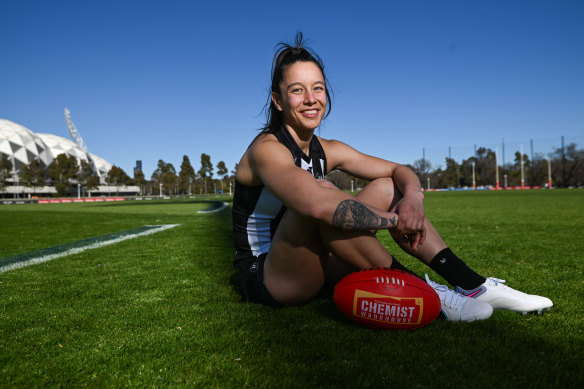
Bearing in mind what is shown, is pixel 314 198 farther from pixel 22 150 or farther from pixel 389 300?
pixel 22 150

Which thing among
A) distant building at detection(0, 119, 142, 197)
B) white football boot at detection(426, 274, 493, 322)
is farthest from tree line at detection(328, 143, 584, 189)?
white football boot at detection(426, 274, 493, 322)

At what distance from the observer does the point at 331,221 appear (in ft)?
5.97

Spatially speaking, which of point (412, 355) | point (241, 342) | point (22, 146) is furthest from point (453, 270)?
point (22, 146)

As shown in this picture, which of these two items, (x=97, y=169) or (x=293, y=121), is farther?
(x=97, y=169)

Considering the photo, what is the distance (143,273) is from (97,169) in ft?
333

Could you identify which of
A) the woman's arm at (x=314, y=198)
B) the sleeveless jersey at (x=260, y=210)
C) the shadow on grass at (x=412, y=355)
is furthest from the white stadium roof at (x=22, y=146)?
the shadow on grass at (x=412, y=355)

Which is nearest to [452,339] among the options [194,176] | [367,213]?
[367,213]

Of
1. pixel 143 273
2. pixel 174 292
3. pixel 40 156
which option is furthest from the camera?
pixel 40 156

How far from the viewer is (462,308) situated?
2064 mm

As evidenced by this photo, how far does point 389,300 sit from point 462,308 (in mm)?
481

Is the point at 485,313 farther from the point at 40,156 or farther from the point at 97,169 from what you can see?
the point at 97,169

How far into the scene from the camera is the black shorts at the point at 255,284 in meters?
2.33

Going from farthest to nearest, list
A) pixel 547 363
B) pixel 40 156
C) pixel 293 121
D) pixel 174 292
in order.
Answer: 1. pixel 40 156
2. pixel 174 292
3. pixel 293 121
4. pixel 547 363

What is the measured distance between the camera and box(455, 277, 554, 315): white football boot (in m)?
2.21
